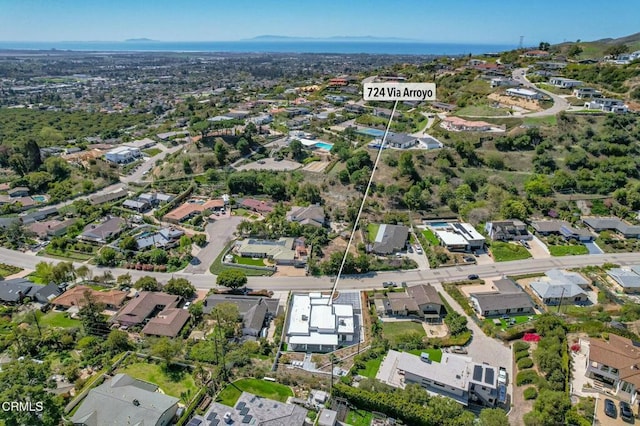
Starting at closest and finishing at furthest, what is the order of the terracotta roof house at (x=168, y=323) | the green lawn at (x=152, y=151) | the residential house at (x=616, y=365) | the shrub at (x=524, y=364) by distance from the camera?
the residential house at (x=616, y=365) < the shrub at (x=524, y=364) < the terracotta roof house at (x=168, y=323) < the green lawn at (x=152, y=151)

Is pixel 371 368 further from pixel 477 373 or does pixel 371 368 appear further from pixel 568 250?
pixel 568 250

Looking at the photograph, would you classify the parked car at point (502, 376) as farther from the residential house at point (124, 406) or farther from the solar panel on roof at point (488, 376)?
the residential house at point (124, 406)

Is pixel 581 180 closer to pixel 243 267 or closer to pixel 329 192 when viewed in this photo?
pixel 329 192

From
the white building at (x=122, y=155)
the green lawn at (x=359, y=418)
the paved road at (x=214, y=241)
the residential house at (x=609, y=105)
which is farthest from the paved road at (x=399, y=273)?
the residential house at (x=609, y=105)

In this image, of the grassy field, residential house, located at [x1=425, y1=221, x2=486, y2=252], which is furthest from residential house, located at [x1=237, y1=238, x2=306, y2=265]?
residential house, located at [x1=425, y1=221, x2=486, y2=252]

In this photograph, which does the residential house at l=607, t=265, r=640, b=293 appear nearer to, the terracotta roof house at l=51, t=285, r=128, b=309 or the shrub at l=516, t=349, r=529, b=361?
the shrub at l=516, t=349, r=529, b=361

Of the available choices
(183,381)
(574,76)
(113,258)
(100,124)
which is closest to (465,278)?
(183,381)

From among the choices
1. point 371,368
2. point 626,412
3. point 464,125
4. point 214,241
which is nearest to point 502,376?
point 626,412
